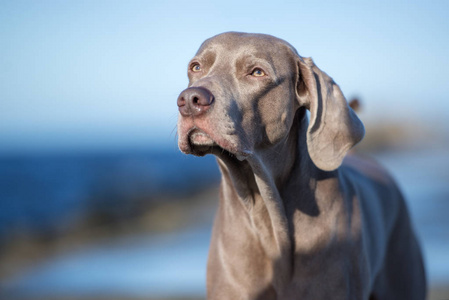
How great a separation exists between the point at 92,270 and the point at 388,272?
176 inches

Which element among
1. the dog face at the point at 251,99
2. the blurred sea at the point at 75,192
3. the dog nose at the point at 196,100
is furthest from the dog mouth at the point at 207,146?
the blurred sea at the point at 75,192

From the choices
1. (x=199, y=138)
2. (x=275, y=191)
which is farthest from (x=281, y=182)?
(x=199, y=138)

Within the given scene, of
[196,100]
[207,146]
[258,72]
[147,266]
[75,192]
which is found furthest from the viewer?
[75,192]

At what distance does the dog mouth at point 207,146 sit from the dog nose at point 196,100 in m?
0.11

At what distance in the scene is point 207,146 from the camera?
2855 millimetres

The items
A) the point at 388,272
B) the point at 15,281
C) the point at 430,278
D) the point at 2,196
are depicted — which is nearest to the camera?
the point at 388,272

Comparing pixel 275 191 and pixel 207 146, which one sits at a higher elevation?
pixel 207 146

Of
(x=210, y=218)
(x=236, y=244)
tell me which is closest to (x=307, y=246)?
(x=236, y=244)

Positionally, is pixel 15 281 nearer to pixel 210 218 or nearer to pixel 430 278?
pixel 210 218

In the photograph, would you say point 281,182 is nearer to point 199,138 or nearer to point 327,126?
point 327,126

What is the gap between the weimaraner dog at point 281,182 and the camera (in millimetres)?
3000

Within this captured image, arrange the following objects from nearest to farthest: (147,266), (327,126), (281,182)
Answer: (327,126) < (281,182) < (147,266)

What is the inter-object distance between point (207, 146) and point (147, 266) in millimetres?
4870

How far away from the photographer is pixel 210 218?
433 inches
